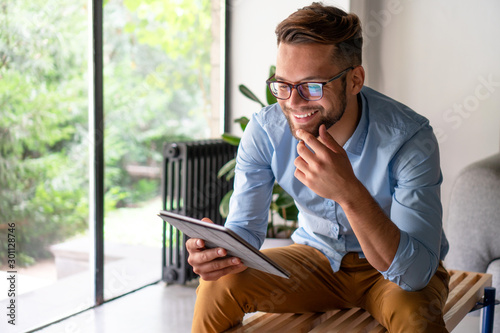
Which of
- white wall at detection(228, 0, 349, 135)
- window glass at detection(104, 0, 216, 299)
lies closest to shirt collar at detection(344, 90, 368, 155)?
white wall at detection(228, 0, 349, 135)

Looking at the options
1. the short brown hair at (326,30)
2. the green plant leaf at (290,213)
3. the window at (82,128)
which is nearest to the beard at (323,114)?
the short brown hair at (326,30)

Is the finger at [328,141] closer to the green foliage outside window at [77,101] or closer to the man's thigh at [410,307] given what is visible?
the man's thigh at [410,307]

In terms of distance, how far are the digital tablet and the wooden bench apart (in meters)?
0.19

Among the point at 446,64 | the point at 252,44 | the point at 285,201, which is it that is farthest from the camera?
the point at 252,44

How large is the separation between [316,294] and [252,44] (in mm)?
2267

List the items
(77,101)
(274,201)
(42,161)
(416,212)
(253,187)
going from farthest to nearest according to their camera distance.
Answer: (77,101), (42,161), (274,201), (253,187), (416,212)

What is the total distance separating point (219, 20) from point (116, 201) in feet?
9.41

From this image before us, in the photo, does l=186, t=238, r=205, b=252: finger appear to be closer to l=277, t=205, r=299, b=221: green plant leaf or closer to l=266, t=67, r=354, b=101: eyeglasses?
l=266, t=67, r=354, b=101: eyeglasses

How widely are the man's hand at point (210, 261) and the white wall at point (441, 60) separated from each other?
84.9 inches

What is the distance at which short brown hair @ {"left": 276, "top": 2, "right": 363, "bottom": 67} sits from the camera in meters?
1.43

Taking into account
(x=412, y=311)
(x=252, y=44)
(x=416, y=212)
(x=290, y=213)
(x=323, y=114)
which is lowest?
(x=290, y=213)

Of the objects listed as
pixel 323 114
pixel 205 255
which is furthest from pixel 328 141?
pixel 205 255

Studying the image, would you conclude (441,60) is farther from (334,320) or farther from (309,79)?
(334,320)

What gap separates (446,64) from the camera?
3.10 m
